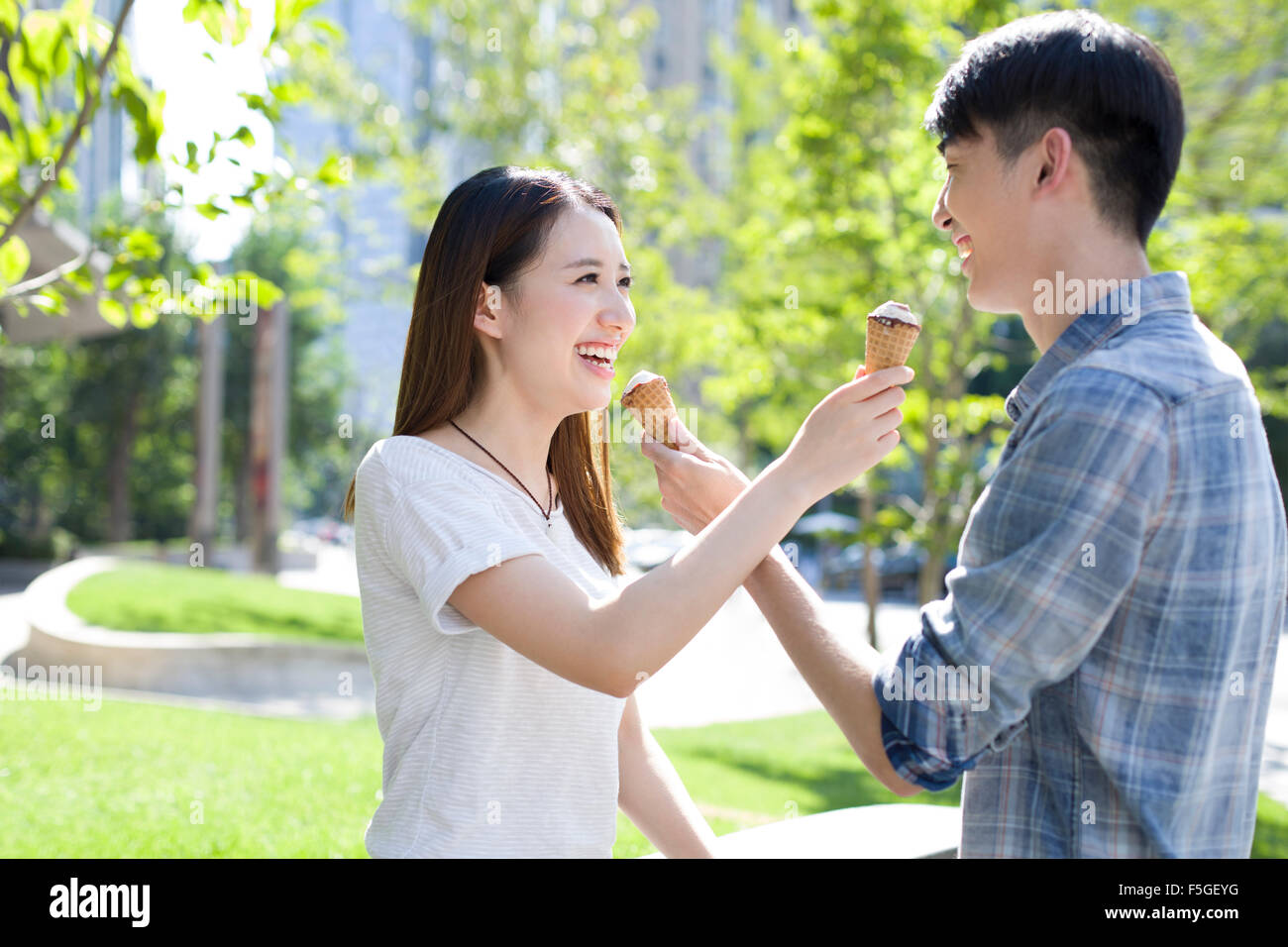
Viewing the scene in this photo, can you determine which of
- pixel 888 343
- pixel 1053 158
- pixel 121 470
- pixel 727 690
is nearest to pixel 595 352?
pixel 888 343

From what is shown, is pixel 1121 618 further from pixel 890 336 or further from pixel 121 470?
pixel 121 470

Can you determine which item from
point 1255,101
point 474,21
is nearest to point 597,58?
point 474,21

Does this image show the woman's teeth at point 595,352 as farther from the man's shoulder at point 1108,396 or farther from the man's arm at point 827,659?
the man's shoulder at point 1108,396

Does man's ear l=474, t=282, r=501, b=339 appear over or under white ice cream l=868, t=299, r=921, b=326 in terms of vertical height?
over

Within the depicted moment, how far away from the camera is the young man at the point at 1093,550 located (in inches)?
62.4

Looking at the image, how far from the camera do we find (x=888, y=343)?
1.98 metres

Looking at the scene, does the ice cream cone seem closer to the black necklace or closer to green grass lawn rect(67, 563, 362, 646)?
the black necklace

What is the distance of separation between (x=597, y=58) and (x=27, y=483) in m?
33.3

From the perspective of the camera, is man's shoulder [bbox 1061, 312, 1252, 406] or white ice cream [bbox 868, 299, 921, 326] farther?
white ice cream [bbox 868, 299, 921, 326]

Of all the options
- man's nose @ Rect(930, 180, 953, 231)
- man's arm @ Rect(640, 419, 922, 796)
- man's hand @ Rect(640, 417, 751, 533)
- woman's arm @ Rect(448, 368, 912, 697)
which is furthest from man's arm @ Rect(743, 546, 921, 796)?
man's nose @ Rect(930, 180, 953, 231)

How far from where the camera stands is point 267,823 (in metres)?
5.64

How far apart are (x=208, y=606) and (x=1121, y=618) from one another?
1578cm

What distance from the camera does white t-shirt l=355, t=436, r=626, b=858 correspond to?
199cm

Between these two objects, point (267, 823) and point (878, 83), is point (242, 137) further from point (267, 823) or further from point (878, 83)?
point (878, 83)
